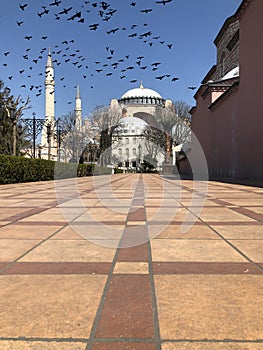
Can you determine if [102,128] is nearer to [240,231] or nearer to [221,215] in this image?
[221,215]

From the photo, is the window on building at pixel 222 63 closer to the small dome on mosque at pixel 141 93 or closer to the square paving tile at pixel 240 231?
the square paving tile at pixel 240 231

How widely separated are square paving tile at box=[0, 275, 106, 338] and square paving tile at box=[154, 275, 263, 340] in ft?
0.95

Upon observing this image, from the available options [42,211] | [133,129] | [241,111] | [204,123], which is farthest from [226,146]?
[133,129]

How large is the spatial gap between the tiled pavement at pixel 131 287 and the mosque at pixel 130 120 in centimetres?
3364

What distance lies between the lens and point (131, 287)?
159cm

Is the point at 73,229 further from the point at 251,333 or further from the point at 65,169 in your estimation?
the point at 65,169

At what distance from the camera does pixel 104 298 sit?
1.46 m

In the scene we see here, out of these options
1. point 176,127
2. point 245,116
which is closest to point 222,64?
point 245,116

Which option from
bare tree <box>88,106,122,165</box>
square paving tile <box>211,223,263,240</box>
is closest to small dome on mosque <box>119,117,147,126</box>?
bare tree <box>88,106,122,165</box>

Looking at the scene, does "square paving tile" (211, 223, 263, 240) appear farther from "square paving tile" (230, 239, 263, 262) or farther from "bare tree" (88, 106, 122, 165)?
"bare tree" (88, 106, 122, 165)

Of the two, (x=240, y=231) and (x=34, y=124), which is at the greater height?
(x=34, y=124)

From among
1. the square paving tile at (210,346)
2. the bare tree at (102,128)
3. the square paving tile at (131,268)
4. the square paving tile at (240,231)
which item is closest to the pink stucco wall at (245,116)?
the square paving tile at (240,231)

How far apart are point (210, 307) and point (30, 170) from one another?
13.3 metres

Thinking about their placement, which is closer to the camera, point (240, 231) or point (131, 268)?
point (131, 268)
